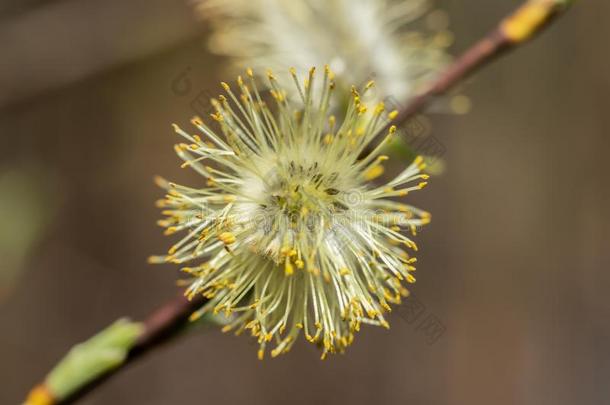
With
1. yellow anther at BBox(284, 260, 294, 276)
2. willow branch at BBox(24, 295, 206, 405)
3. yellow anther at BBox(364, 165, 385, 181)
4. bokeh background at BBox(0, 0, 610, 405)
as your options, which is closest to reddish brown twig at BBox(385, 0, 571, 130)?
yellow anther at BBox(364, 165, 385, 181)

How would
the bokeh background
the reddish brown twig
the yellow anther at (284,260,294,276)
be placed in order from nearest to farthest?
the yellow anther at (284,260,294,276) → the reddish brown twig → the bokeh background

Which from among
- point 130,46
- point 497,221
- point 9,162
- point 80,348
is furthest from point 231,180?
point 497,221

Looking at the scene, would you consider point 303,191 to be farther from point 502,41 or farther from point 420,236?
point 420,236

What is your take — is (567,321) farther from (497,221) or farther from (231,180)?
(231,180)

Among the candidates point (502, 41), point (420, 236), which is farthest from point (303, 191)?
point (420, 236)

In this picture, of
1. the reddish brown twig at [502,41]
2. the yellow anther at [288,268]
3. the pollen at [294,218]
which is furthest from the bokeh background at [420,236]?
the yellow anther at [288,268]

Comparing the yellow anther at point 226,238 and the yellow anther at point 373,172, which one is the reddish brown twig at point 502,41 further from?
the yellow anther at point 226,238

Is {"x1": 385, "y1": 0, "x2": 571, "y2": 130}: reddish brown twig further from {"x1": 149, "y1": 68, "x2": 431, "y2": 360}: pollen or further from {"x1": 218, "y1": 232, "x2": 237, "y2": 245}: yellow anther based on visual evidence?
{"x1": 218, "y1": 232, "x2": 237, "y2": 245}: yellow anther

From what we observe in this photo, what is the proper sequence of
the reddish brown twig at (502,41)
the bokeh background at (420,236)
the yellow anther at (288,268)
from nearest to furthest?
1. the yellow anther at (288,268)
2. the reddish brown twig at (502,41)
3. the bokeh background at (420,236)

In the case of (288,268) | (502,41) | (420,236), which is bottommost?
(288,268)
